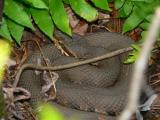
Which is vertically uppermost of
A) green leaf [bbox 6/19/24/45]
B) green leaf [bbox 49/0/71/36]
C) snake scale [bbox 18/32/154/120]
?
green leaf [bbox 49/0/71/36]

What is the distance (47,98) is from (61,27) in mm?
870

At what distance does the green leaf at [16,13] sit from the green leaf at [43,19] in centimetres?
32

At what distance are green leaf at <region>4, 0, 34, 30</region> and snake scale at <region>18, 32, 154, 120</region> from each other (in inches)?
25.1

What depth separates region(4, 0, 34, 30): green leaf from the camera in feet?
13.3

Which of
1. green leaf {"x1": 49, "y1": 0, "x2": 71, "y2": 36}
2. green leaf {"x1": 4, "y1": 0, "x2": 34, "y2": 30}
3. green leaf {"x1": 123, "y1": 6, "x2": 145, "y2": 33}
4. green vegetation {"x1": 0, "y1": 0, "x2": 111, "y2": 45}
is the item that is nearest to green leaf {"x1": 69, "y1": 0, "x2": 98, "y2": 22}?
green vegetation {"x1": 0, "y1": 0, "x2": 111, "y2": 45}

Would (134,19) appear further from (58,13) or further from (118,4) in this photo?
(58,13)

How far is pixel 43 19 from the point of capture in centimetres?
439

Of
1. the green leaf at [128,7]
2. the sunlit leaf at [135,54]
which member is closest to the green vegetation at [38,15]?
the green leaf at [128,7]

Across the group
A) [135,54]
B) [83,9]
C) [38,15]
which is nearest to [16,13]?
[38,15]

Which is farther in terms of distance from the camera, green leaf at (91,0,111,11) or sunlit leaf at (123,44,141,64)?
green leaf at (91,0,111,11)

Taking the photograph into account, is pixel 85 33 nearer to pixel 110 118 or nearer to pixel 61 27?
pixel 61 27

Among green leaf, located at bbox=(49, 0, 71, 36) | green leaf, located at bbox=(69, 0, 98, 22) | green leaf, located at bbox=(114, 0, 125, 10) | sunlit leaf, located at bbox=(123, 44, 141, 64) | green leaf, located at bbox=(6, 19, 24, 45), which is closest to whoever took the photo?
sunlit leaf, located at bbox=(123, 44, 141, 64)

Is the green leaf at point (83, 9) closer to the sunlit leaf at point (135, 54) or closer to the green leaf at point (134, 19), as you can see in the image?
the green leaf at point (134, 19)

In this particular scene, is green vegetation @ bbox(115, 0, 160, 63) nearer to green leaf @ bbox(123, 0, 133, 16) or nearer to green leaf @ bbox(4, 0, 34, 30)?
green leaf @ bbox(123, 0, 133, 16)
